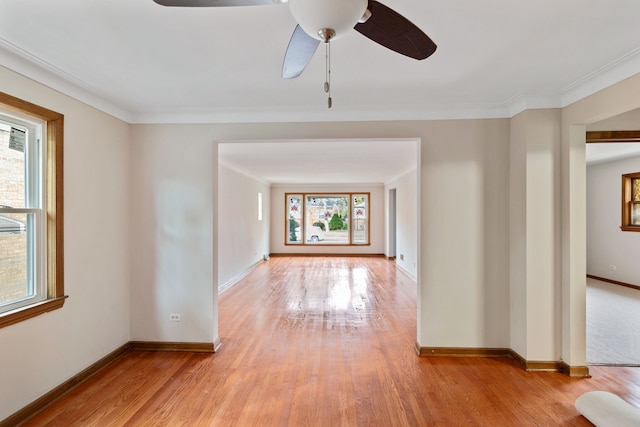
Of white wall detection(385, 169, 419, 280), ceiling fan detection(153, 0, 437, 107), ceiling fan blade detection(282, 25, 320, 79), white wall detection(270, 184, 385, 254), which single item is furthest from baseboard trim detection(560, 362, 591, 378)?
white wall detection(270, 184, 385, 254)

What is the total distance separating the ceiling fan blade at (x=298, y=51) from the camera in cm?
129

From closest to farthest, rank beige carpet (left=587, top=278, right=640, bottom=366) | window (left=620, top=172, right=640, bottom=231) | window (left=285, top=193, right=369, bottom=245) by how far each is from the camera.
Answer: beige carpet (left=587, top=278, right=640, bottom=366), window (left=620, top=172, right=640, bottom=231), window (left=285, top=193, right=369, bottom=245)

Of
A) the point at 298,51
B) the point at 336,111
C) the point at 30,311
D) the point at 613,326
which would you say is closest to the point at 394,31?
the point at 298,51

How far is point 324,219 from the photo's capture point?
391 inches

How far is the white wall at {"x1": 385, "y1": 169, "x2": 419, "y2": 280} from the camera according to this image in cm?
636

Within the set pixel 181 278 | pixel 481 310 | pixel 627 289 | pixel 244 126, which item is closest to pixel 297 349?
pixel 181 278

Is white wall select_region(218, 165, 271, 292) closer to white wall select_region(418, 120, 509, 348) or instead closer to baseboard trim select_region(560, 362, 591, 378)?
white wall select_region(418, 120, 509, 348)

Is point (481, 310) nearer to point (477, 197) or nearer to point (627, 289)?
point (477, 197)

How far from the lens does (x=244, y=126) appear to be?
121 inches

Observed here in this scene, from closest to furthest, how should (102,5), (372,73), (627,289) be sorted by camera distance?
1. (102,5)
2. (372,73)
3. (627,289)

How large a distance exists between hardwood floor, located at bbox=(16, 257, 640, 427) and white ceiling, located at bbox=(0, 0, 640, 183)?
90.7 inches

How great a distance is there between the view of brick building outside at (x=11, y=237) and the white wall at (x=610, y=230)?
27.2 feet

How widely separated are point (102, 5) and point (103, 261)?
2.14m

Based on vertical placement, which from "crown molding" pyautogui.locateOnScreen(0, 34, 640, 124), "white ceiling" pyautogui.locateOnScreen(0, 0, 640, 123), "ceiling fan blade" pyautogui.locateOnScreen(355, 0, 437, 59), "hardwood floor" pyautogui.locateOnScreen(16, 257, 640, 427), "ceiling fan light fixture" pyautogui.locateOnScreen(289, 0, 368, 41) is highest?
"white ceiling" pyautogui.locateOnScreen(0, 0, 640, 123)
